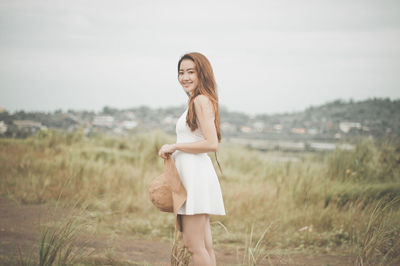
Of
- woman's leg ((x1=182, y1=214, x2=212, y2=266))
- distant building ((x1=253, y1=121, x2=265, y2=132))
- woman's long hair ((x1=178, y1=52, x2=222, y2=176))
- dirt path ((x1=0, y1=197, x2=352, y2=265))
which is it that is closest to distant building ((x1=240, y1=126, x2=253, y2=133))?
distant building ((x1=253, y1=121, x2=265, y2=132))

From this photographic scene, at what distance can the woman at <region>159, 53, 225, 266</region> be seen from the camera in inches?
88.9

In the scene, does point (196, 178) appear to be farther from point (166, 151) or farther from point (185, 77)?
point (185, 77)

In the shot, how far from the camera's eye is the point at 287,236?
4.91 metres

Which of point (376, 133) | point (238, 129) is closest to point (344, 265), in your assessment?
point (376, 133)

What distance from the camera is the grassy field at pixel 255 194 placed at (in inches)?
186

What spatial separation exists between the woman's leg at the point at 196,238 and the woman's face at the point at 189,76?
37.3 inches

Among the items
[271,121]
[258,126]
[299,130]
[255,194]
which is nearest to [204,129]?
[255,194]

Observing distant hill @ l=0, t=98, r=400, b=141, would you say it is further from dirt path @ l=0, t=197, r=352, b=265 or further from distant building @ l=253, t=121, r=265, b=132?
dirt path @ l=0, t=197, r=352, b=265

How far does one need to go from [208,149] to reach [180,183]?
314 mm

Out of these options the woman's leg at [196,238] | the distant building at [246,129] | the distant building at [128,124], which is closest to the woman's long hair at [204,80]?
the woman's leg at [196,238]

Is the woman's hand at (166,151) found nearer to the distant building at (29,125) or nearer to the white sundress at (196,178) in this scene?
the white sundress at (196,178)

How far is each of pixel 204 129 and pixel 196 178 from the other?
14.1 inches

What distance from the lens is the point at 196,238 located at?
2316 millimetres

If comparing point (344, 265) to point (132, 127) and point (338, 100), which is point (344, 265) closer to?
Result: point (132, 127)
